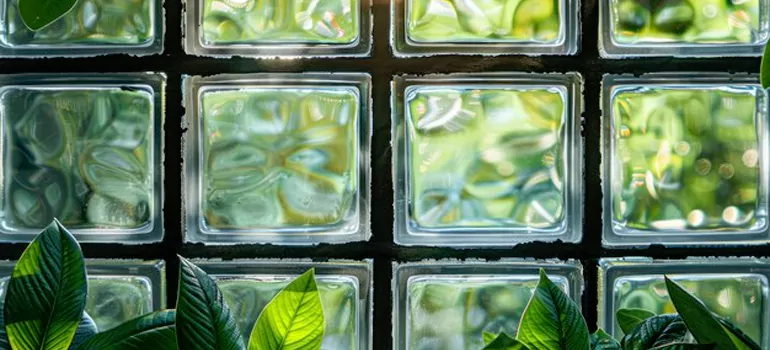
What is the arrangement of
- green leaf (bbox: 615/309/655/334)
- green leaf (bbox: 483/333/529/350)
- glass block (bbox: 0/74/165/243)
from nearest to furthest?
green leaf (bbox: 483/333/529/350) < green leaf (bbox: 615/309/655/334) < glass block (bbox: 0/74/165/243)

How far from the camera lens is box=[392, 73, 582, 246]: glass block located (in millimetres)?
876

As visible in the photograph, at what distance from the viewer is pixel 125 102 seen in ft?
2.88

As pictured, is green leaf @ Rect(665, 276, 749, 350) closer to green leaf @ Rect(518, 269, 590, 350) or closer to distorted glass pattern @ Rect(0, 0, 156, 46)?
green leaf @ Rect(518, 269, 590, 350)

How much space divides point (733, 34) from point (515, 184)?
35 cm

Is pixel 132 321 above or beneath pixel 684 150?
beneath

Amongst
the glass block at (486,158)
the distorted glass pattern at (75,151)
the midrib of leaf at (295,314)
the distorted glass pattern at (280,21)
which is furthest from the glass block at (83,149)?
the midrib of leaf at (295,314)

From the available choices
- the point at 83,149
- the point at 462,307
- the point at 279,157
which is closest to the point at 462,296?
the point at 462,307

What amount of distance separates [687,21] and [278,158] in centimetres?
57

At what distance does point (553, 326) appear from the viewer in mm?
481

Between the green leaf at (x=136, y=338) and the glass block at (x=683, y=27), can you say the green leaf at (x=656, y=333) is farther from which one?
the glass block at (x=683, y=27)

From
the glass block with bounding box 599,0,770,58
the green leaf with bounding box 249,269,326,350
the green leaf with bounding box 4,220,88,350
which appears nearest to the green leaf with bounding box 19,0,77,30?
the green leaf with bounding box 4,220,88,350

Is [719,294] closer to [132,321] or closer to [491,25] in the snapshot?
[491,25]

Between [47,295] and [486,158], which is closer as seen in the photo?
[47,295]

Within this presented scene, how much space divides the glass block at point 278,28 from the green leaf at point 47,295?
440 millimetres
